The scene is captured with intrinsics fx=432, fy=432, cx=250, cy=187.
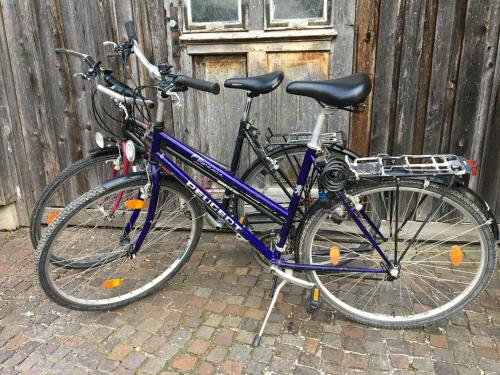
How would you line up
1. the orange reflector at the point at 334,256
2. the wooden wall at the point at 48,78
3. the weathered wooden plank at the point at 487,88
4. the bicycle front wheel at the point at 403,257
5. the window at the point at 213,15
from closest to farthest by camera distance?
1. the bicycle front wheel at the point at 403,257
2. the orange reflector at the point at 334,256
3. the weathered wooden plank at the point at 487,88
4. the window at the point at 213,15
5. the wooden wall at the point at 48,78

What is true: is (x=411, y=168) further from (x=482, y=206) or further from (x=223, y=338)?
(x=223, y=338)

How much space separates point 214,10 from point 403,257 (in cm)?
238

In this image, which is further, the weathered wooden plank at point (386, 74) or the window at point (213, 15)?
the window at point (213, 15)

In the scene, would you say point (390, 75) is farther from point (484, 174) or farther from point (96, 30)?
point (96, 30)

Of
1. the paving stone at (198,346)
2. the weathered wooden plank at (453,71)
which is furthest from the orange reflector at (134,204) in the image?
the weathered wooden plank at (453,71)

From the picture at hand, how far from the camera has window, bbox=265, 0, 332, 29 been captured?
3.35 m

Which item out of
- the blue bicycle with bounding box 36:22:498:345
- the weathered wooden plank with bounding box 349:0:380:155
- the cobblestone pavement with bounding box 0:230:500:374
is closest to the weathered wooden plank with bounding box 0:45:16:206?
the blue bicycle with bounding box 36:22:498:345

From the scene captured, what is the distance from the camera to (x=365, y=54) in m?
3.35

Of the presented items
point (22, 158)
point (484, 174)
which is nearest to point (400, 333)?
point (484, 174)

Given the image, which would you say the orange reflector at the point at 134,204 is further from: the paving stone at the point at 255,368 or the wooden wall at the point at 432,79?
the wooden wall at the point at 432,79

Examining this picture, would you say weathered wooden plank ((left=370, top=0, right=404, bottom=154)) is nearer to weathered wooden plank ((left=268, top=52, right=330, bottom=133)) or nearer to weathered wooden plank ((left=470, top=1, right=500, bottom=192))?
weathered wooden plank ((left=268, top=52, right=330, bottom=133))

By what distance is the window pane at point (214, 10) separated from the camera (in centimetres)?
346

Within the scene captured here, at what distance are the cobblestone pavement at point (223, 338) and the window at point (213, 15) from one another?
2.05 m

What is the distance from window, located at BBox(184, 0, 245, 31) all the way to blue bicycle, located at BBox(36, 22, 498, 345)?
868mm
